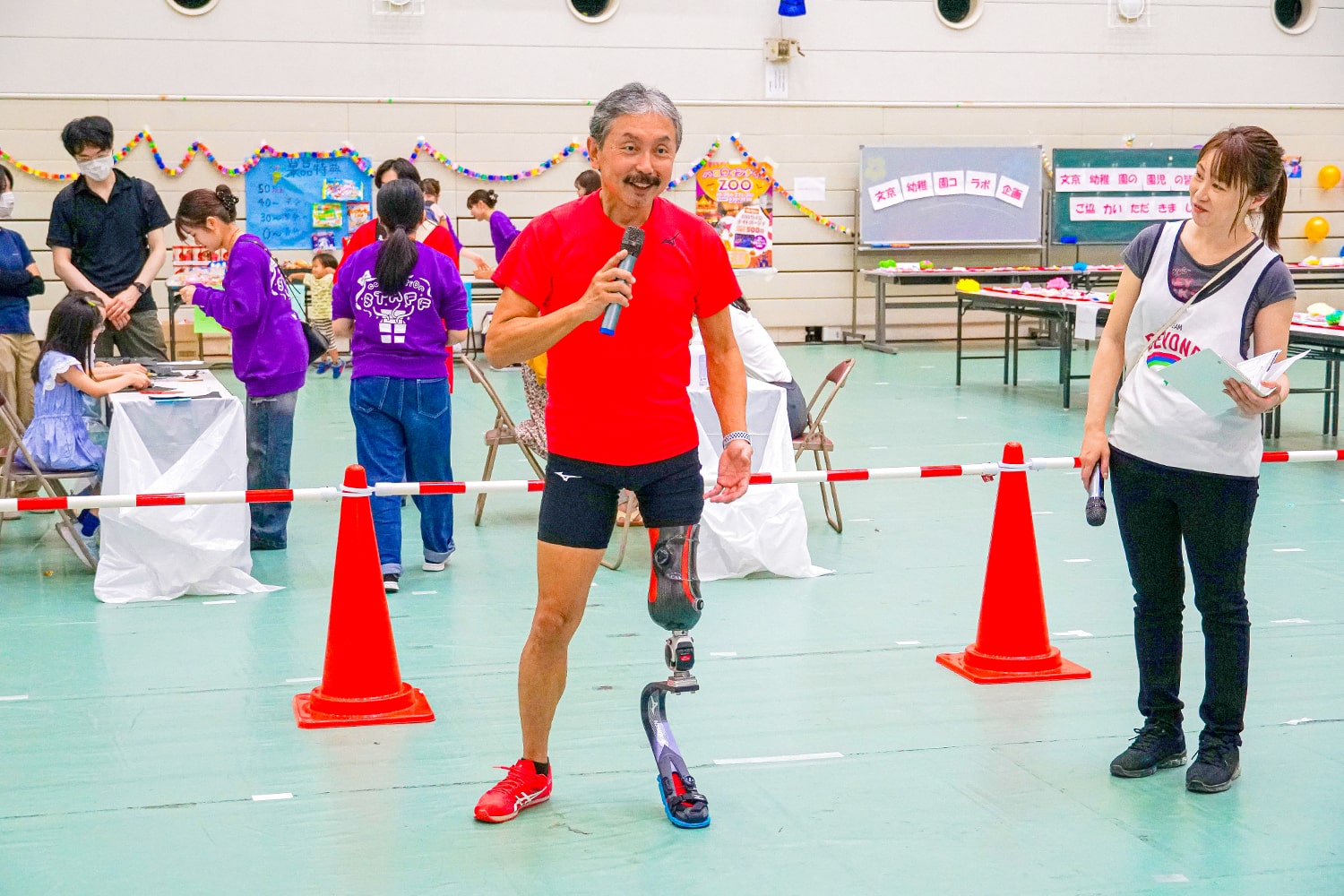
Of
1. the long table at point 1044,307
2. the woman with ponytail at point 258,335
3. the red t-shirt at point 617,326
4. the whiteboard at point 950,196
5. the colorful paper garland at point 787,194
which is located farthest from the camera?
the whiteboard at point 950,196

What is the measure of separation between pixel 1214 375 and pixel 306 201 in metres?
12.2

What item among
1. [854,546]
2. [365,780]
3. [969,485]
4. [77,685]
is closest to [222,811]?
[365,780]

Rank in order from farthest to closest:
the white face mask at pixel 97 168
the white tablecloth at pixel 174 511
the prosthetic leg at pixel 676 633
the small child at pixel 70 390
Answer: the white face mask at pixel 97 168 < the small child at pixel 70 390 < the white tablecloth at pixel 174 511 < the prosthetic leg at pixel 676 633

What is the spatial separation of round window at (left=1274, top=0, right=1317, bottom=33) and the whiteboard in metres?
3.51

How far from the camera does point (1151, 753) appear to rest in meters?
3.66

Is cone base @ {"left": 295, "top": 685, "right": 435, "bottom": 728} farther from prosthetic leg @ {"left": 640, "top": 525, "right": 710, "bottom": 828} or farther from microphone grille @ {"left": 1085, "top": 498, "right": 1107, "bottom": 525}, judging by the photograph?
microphone grille @ {"left": 1085, "top": 498, "right": 1107, "bottom": 525}

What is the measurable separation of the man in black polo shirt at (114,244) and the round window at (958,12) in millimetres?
10293

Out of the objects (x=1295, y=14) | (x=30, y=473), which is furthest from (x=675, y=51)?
(x=30, y=473)

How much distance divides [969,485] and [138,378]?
4.32 m

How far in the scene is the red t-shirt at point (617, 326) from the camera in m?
3.17

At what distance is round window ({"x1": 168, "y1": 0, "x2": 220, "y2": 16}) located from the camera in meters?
13.7

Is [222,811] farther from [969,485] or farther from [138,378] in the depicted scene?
[969,485]

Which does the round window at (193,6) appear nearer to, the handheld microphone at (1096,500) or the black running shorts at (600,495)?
the black running shorts at (600,495)

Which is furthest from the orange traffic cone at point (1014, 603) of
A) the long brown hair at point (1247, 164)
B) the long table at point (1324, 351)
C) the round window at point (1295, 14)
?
the round window at point (1295, 14)
